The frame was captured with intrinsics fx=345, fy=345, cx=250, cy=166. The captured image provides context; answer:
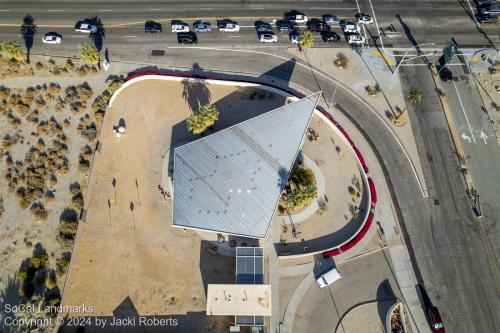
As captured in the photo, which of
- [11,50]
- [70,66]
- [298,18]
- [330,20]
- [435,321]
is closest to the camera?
[435,321]

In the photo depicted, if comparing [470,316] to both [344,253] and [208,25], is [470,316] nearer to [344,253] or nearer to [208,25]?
[344,253]

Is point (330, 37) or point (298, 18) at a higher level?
point (298, 18)

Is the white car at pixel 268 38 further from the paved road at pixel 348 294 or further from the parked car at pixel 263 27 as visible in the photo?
the paved road at pixel 348 294

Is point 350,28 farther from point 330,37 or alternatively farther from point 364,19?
point 330,37

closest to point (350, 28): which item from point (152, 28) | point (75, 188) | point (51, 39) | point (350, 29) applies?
point (350, 29)

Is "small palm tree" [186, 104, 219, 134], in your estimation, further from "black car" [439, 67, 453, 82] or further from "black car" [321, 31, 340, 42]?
"black car" [439, 67, 453, 82]
